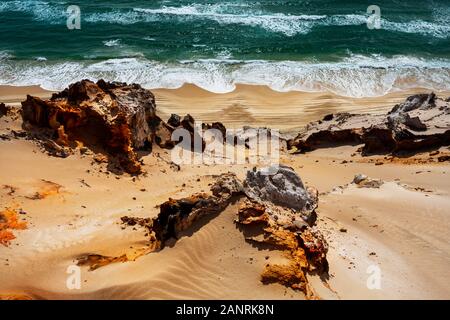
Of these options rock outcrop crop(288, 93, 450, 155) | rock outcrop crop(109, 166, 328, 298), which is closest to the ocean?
rock outcrop crop(288, 93, 450, 155)

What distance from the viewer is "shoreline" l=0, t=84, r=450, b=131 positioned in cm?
1789

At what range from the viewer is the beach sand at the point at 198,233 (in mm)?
6551

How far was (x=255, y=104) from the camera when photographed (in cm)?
1928

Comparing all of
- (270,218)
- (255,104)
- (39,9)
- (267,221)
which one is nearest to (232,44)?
(255,104)

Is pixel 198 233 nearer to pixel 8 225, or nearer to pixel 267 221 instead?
pixel 267 221

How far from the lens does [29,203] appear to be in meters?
8.55

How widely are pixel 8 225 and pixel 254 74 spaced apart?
16190 millimetres

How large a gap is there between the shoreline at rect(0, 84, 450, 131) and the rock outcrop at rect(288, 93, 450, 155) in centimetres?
247

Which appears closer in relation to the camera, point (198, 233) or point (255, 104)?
point (198, 233)

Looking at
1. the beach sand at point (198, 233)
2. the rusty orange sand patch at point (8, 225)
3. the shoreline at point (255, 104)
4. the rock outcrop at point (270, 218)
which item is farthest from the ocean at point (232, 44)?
the rusty orange sand patch at point (8, 225)

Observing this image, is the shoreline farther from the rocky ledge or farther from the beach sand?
the rocky ledge

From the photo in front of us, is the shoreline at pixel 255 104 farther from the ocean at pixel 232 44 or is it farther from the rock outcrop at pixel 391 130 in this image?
the rock outcrop at pixel 391 130
